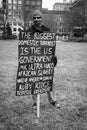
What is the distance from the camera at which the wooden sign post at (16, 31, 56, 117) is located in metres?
4.31

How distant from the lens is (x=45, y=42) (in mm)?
4469

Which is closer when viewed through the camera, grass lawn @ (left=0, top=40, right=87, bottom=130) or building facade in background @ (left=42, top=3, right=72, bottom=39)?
grass lawn @ (left=0, top=40, right=87, bottom=130)

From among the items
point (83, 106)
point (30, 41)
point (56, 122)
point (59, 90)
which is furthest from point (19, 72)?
point (59, 90)

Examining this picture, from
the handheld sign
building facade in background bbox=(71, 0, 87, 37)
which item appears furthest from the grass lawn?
building facade in background bbox=(71, 0, 87, 37)

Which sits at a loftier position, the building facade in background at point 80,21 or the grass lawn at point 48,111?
the building facade in background at point 80,21

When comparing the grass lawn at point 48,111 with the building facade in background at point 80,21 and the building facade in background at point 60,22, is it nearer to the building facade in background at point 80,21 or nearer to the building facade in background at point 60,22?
the building facade in background at point 60,22

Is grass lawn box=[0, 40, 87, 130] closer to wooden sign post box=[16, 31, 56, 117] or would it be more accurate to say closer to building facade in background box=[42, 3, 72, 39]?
wooden sign post box=[16, 31, 56, 117]

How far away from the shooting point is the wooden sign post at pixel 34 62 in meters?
4.31

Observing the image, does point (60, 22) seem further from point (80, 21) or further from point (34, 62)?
point (34, 62)

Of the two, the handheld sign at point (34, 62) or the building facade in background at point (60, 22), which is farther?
the building facade in background at point (60, 22)

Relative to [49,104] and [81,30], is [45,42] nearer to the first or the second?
[49,104]

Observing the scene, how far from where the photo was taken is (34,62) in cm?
449

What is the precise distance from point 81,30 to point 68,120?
60350 millimetres

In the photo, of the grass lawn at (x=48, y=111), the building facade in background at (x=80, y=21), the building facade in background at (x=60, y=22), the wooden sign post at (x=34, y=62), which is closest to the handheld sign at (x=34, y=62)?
the wooden sign post at (x=34, y=62)
